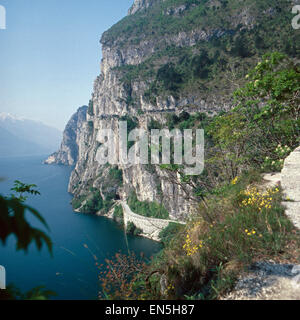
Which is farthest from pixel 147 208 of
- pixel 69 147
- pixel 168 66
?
Answer: pixel 69 147

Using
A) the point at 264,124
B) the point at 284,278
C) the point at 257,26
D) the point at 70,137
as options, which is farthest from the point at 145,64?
the point at 70,137

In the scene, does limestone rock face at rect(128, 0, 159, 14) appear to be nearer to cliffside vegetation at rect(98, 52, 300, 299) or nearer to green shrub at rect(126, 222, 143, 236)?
green shrub at rect(126, 222, 143, 236)

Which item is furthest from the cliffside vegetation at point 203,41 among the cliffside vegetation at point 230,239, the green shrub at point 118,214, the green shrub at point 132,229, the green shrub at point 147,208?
the green shrub at point 118,214

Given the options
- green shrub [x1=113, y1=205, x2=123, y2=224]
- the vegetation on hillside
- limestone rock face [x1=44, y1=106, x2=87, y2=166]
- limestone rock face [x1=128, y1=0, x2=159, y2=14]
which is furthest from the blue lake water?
limestone rock face [x1=128, y1=0, x2=159, y2=14]

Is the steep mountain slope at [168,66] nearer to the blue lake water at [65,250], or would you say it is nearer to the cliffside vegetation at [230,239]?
the blue lake water at [65,250]

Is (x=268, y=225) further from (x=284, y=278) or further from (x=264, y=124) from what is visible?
(x=264, y=124)

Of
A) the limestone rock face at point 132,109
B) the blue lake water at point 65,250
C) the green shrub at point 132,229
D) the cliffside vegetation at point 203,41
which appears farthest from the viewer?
the limestone rock face at point 132,109
